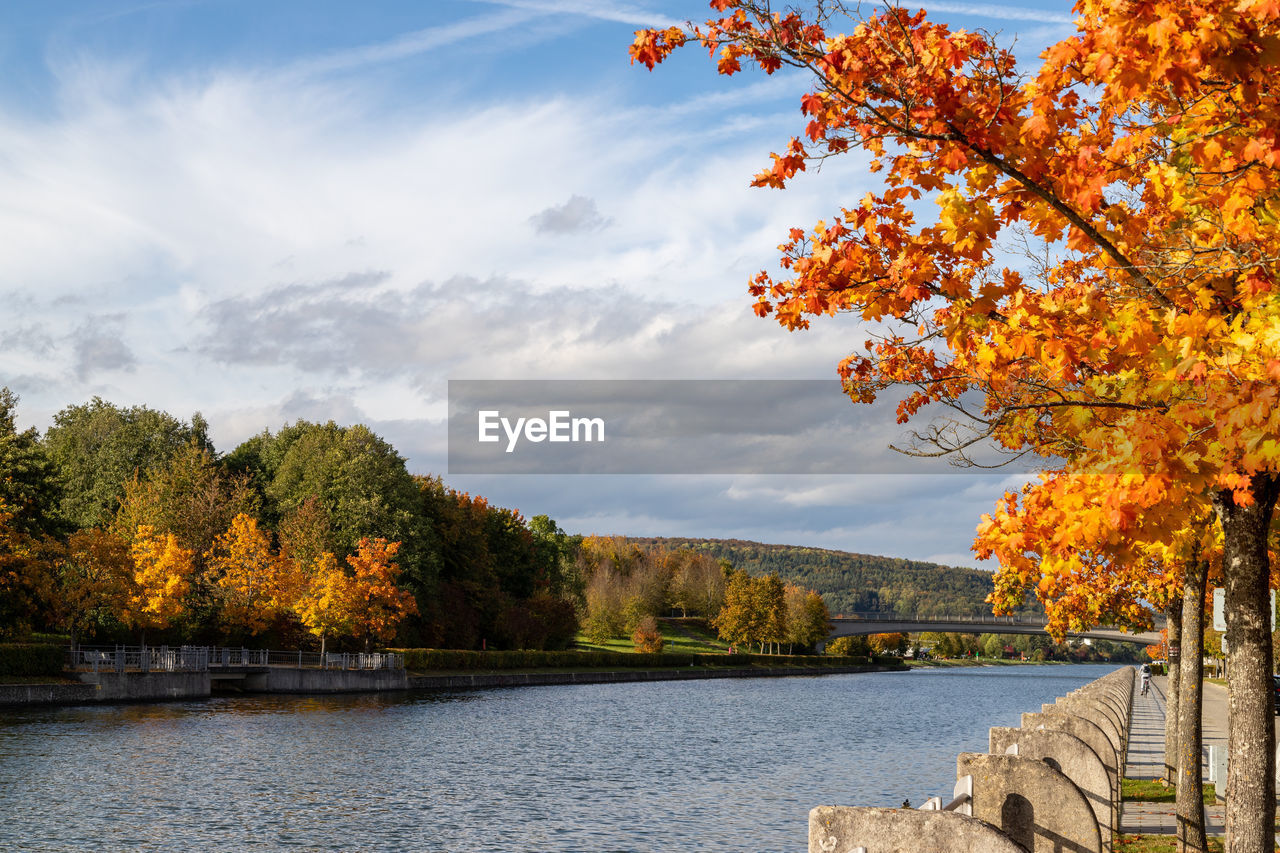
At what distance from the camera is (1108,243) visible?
752 centimetres

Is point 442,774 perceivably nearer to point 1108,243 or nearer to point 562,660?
point 1108,243

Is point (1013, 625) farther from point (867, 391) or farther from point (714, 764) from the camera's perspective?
point (867, 391)

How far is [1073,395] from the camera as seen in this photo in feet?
29.1

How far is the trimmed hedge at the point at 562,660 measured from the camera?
231 ft

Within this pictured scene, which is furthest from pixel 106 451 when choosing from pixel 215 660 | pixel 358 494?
pixel 215 660

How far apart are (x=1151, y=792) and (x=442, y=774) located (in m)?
17.7

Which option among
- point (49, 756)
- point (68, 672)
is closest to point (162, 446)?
point (68, 672)

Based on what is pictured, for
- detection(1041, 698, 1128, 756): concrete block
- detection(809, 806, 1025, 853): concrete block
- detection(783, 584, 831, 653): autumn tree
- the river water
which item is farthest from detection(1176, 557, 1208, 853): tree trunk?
detection(783, 584, 831, 653): autumn tree

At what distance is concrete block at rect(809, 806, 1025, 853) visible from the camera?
7840mm

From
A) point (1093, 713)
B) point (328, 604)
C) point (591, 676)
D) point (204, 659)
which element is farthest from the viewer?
point (591, 676)

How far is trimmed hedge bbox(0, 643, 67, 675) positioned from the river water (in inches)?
156

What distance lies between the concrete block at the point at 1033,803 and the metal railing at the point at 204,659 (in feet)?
149

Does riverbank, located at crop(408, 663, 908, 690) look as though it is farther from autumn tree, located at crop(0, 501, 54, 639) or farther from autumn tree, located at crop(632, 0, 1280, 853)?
autumn tree, located at crop(632, 0, 1280, 853)

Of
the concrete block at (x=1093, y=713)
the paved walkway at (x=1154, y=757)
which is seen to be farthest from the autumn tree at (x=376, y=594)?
the concrete block at (x=1093, y=713)
